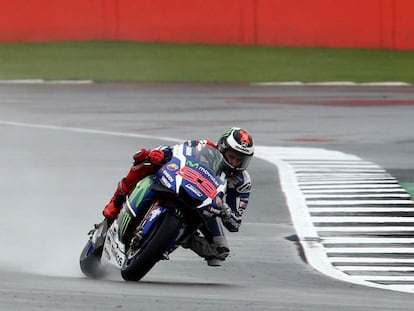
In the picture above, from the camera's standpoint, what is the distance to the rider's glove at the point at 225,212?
1029 centimetres

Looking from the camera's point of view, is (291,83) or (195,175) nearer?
(195,175)

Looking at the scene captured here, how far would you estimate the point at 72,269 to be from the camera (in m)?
11.7

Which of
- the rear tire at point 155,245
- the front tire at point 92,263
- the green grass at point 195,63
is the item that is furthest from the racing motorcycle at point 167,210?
the green grass at point 195,63

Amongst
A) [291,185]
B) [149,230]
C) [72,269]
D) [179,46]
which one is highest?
[149,230]

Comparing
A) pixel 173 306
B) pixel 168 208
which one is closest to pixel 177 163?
pixel 168 208

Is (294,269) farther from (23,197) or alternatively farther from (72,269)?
(23,197)

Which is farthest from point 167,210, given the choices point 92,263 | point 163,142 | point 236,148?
point 163,142

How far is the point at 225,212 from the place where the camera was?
1032 cm

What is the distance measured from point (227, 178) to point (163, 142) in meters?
10.9

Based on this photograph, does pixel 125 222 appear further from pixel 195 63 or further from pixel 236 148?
pixel 195 63

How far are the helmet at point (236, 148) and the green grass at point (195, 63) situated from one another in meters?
21.0

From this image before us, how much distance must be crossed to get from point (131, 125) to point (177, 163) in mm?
13571

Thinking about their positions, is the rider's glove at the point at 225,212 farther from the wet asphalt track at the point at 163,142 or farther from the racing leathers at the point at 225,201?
the wet asphalt track at the point at 163,142

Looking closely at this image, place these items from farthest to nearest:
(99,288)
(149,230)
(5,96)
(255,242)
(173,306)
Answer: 1. (5,96)
2. (255,242)
3. (149,230)
4. (99,288)
5. (173,306)
